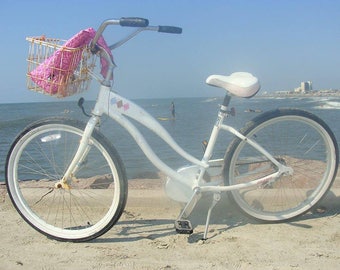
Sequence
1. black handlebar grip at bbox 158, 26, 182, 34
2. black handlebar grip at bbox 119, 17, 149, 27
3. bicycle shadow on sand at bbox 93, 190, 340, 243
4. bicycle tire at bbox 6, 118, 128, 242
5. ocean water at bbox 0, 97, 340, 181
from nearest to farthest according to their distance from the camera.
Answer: black handlebar grip at bbox 119, 17, 149, 27, black handlebar grip at bbox 158, 26, 182, 34, bicycle tire at bbox 6, 118, 128, 242, bicycle shadow on sand at bbox 93, 190, 340, 243, ocean water at bbox 0, 97, 340, 181

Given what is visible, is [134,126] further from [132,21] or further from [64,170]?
[132,21]

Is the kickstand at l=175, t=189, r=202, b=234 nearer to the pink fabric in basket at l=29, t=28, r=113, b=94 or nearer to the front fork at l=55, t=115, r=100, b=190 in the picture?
the front fork at l=55, t=115, r=100, b=190

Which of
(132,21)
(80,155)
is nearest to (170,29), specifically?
(132,21)

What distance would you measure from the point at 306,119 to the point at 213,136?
2.67 feet

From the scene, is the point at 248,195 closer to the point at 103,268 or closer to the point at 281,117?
the point at 281,117

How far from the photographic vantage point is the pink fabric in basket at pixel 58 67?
2.86 meters

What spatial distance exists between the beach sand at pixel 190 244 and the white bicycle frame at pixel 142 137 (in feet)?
1.40

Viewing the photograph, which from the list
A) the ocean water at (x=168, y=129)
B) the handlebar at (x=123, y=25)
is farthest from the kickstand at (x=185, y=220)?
the handlebar at (x=123, y=25)

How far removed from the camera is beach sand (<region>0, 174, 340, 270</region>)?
2.85m

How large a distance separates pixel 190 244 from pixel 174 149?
77 cm

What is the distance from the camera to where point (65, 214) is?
384 centimetres

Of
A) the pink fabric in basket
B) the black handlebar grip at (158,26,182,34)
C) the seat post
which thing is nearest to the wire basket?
the pink fabric in basket

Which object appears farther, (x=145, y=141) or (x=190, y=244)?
(x=145, y=141)

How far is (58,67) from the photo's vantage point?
9.39 feet
